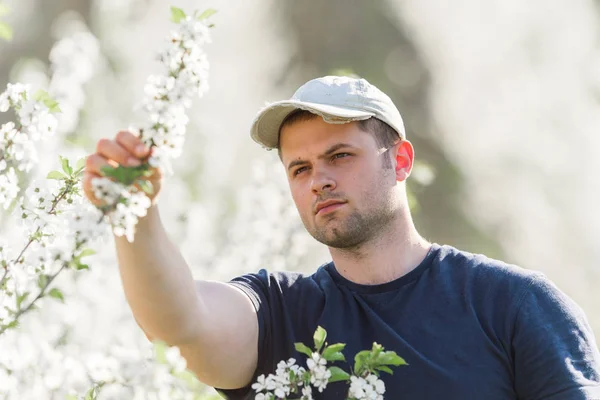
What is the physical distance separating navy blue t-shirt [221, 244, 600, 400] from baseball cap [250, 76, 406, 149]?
0.51 metres

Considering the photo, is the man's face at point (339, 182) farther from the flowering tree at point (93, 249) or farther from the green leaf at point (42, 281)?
the green leaf at point (42, 281)

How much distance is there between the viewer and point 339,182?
2842 mm

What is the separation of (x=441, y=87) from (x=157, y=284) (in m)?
10.3

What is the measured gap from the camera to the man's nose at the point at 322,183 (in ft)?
9.26

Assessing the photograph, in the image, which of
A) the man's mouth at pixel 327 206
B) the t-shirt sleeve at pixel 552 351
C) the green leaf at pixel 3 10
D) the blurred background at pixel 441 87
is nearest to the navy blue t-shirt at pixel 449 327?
the t-shirt sleeve at pixel 552 351

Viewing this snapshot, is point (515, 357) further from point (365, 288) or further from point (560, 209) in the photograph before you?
point (560, 209)

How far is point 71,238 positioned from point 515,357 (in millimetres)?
1341

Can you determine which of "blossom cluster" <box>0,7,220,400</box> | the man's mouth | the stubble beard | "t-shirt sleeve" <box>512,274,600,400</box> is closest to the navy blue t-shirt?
"t-shirt sleeve" <box>512,274,600,400</box>

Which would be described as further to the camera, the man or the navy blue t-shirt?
the navy blue t-shirt

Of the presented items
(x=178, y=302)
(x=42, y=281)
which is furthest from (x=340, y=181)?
(x=42, y=281)

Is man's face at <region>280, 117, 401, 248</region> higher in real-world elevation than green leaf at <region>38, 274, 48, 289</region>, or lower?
higher

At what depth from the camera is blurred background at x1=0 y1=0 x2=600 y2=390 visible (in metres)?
8.01

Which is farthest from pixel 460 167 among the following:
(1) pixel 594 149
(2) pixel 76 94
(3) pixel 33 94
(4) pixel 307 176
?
(3) pixel 33 94

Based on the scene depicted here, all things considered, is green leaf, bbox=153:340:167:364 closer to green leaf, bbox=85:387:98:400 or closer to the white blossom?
green leaf, bbox=85:387:98:400
